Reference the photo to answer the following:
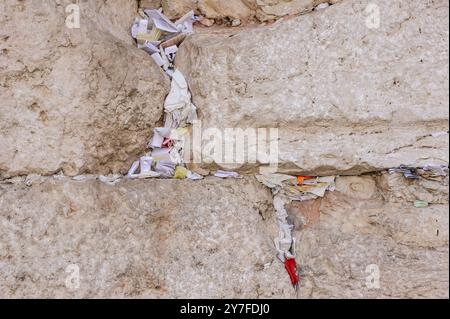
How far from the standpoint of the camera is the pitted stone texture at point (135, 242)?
7.56 feet

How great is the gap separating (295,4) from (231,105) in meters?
0.55

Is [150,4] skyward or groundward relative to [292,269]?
skyward

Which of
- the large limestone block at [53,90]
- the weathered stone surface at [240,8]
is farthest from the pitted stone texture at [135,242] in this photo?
the weathered stone surface at [240,8]

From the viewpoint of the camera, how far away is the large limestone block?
241 centimetres

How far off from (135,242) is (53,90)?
2.29ft

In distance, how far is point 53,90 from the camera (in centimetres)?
243

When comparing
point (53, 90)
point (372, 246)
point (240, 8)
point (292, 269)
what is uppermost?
point (240, 8)

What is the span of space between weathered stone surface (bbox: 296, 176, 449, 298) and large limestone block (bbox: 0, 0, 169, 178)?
99cm

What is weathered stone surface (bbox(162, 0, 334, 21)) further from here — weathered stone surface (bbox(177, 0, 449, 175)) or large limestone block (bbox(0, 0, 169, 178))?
large limestone block (bbox(0, 0, 169, 178))

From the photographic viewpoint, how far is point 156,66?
2699 mm

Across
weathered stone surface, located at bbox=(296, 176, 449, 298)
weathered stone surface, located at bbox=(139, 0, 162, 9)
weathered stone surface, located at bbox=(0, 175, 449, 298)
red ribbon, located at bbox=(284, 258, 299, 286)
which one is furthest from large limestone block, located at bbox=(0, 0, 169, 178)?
weathered stone surface, located at bbox=(296, 176, 449, 298)

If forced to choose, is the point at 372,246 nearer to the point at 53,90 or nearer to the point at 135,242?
the point at 135,242

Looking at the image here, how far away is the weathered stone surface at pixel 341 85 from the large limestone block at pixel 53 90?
429 mm

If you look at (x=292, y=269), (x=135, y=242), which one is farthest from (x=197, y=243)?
(x=292, y=269)
